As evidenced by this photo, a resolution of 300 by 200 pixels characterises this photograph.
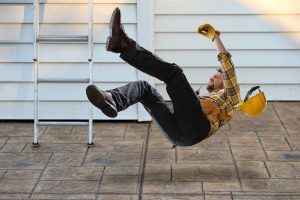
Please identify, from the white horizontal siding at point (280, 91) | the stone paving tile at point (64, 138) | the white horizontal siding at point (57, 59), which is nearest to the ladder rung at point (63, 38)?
the white horizontal siding at point (57, 59)

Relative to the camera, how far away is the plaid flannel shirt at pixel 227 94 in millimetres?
4348

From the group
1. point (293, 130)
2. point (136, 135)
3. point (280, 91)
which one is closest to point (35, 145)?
point (136, 135)

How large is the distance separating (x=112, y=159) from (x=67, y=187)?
706 millimetres

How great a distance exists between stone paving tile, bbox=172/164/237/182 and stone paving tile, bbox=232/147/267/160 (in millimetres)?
264

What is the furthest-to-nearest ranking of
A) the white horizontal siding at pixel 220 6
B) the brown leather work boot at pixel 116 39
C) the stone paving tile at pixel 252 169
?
the white horizontal siding at pixel 220 6, the stone paving tile at pixel 252 169, the brown leather work boot at pixel 116 39

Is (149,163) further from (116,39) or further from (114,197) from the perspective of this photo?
(116,39)

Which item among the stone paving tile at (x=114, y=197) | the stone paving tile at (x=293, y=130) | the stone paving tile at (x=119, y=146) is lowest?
the stone paving tile at (x=114, y=197)

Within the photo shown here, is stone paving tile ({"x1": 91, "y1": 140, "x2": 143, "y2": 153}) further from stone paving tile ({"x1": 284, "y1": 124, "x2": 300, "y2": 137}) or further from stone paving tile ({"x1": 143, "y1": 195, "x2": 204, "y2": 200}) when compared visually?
stone paving tile ({"x1": 284, "y1": 124, "x2": 300, "y2": 137})

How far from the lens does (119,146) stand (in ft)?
18.2

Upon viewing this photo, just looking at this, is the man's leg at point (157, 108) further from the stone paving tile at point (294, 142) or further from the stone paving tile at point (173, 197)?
the stone paving tile at point (294, 142)

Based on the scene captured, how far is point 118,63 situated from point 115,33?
7.17 feet

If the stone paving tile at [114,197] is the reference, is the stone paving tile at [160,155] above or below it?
above

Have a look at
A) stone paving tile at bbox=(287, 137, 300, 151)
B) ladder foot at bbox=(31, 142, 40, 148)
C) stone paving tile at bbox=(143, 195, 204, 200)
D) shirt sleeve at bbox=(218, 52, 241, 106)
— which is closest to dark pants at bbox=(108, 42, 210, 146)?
shirt sleeve at bbox=(218, 52, 241, 106)

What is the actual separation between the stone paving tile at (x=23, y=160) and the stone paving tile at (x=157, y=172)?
0.82 meters
